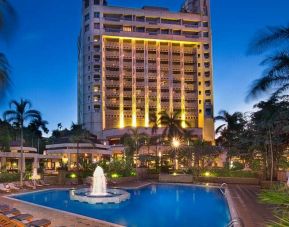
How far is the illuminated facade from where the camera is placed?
89.0 m

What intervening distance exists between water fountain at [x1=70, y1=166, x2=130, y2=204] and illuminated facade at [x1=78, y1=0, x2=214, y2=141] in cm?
6063

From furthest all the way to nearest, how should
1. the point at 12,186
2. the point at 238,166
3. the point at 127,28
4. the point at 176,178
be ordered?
1. the point at 127,28
2. the point at 238,166
3. the point at 176,178
4. the point at 12,186

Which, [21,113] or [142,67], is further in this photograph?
[142,67]

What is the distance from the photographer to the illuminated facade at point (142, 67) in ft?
292

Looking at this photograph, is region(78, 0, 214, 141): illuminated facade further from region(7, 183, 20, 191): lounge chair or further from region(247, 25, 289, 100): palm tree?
region(247, 25, 289, 100): palm tree

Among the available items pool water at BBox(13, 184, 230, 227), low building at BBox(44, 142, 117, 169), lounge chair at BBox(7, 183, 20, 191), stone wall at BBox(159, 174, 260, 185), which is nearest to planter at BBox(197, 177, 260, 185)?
stone wall at BBox(159, 174, 260, 185)

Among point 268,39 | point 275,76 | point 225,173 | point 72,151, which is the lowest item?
point 225,173

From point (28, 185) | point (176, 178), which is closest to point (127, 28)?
point (176, 178)

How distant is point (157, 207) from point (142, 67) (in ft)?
248

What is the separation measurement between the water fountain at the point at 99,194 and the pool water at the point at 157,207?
0.46 meters

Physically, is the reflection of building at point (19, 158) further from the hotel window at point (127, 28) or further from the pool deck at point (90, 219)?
the hotel window at point (127, 28)

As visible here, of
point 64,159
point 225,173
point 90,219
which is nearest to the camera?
point 90,219

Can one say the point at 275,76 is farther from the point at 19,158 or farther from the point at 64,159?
the point at 64,159

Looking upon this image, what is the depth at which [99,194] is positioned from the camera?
23562mm
